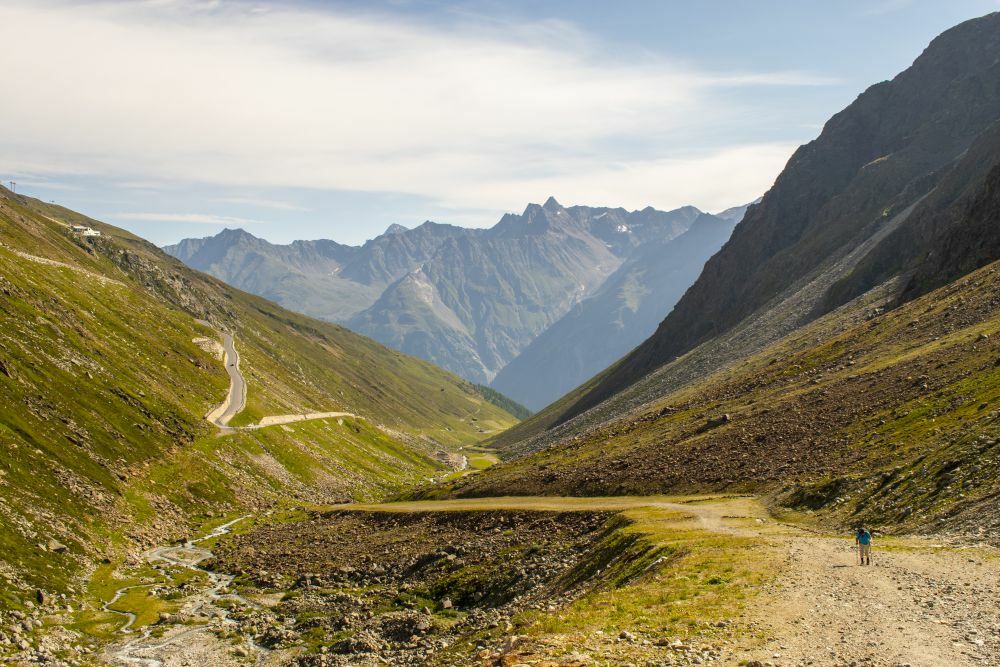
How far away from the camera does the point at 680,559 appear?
41375 millimetres

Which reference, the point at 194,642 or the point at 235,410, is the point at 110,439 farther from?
the point at 194,642

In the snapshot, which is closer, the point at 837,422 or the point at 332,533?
the point at 837,422

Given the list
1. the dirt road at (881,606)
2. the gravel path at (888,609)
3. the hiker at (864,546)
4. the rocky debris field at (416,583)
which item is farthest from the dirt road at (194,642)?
the hiker at (864,546)

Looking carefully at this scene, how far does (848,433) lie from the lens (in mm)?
67812

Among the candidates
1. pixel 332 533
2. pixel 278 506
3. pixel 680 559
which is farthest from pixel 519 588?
pixel 278 506

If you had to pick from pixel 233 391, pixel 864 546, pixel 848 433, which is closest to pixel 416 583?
pixel 864 546

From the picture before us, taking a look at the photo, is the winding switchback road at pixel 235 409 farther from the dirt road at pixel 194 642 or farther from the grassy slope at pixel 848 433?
the dirt road at pixel 194 642

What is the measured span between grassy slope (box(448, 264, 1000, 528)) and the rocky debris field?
16.5 m

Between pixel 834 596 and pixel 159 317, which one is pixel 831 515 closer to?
pixel 834 596

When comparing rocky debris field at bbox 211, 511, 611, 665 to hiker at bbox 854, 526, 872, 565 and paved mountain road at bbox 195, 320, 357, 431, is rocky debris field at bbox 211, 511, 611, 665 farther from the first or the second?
paved mountain road at bbox 195, 320, 357, 431

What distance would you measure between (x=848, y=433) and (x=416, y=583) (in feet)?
137

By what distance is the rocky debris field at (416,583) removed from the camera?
148 ft

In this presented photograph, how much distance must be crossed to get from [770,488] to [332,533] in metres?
50.8

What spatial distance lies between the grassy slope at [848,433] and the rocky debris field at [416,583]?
16.5 m
